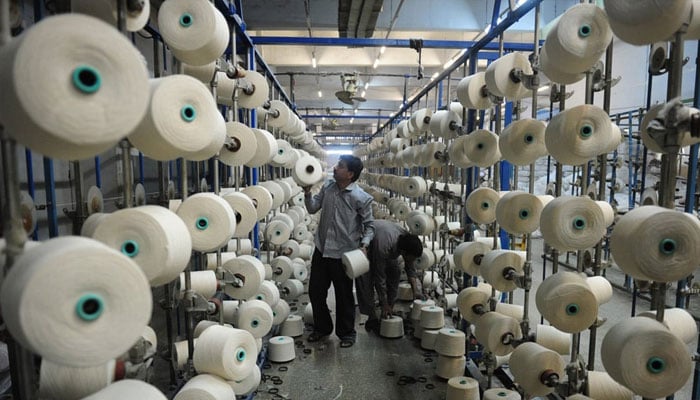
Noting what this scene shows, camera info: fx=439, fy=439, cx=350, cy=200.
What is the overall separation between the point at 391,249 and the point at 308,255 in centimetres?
173

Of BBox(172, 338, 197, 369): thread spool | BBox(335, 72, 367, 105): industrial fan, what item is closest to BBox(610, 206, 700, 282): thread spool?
BBox(172, 338, 197, 369): thread spool

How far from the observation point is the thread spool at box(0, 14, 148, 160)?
0.74m

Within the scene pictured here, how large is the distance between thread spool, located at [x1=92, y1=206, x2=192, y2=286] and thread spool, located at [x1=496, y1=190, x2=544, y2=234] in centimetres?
155

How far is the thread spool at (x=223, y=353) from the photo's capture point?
1.74 metres

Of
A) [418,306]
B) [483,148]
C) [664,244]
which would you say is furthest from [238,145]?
[418,306]

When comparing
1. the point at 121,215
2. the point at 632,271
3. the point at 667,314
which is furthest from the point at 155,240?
the point at 667,314

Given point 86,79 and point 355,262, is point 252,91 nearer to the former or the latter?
point 355,262

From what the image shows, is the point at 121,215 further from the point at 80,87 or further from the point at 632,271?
the point at 632,271

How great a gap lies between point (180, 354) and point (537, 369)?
153 cm

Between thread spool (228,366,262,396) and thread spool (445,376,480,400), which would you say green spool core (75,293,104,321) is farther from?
thread spool (445,376,480,400)

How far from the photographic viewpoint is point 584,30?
5.24 ft

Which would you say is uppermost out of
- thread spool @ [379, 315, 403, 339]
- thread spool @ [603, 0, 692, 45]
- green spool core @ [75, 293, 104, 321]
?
thread spool @ [603, 0, 692, 45]

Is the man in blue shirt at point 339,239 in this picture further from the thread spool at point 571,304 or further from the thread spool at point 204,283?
the thread spool at point 571,304

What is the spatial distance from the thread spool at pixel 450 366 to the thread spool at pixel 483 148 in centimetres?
139
